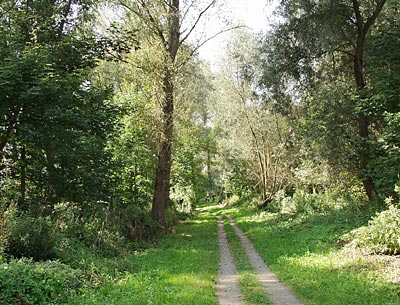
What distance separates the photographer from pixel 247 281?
966cm

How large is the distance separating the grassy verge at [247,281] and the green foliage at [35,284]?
3.71 metres

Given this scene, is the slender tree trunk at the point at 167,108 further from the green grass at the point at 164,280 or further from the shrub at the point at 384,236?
the shrub at the point at 384,236

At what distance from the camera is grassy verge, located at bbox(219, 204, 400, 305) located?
25.3 ft

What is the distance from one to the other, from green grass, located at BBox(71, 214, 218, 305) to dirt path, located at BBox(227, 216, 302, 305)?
128cm

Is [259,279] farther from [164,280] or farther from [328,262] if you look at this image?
[164,280]

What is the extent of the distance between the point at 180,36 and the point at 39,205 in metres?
11.5

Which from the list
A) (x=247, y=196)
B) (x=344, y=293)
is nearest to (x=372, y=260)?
(x=344, y=293)

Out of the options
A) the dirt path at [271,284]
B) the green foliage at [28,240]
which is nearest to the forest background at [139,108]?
the green foliage at [28,240]

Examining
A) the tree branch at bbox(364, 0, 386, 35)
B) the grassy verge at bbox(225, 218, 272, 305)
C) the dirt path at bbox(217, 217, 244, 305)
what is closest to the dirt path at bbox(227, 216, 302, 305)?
the grassy verge at bbox(225, 218, 272, 305)

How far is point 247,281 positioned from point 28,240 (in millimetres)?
5603

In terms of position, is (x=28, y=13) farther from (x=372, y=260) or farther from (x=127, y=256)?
(x=372, y=260)

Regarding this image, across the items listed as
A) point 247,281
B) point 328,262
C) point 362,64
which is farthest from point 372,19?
point 247,281

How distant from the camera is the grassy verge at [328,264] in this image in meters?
7.70

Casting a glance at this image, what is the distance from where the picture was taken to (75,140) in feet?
40.5
